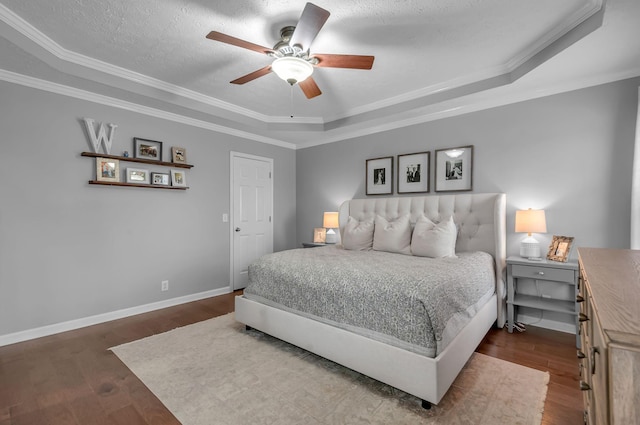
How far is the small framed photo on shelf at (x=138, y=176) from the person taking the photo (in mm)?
3391

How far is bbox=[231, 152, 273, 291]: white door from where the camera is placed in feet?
14.8

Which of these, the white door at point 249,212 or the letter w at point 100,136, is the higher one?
the letter w at point 100,136

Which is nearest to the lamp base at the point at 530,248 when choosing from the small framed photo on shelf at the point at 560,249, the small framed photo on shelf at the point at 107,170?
the small framed photo on shelf at the point at 560,249

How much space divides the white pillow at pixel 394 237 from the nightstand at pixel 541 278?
0.99m

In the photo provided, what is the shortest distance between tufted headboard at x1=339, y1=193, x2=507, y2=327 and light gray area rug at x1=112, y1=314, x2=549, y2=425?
1122 millimetres

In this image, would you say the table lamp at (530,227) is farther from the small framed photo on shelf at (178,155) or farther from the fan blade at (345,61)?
the small framed photo on shelf at (178,155)

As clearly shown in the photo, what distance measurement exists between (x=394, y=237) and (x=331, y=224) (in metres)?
1.41

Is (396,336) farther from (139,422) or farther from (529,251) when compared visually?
(529,251)

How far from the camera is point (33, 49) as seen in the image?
237cm

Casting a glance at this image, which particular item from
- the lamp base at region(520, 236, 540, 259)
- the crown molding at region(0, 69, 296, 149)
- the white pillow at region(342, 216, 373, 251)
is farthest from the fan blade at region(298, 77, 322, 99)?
the lamp base at region(520, 236, 540, 259)

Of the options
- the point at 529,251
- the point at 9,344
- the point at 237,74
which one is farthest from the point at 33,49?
the point at 529,251

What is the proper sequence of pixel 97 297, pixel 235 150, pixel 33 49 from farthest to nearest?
pixel 235 150, pixel 97 297, pixel 33 49

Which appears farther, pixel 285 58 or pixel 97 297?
pixel 97 297

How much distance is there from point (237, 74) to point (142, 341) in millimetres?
2734
